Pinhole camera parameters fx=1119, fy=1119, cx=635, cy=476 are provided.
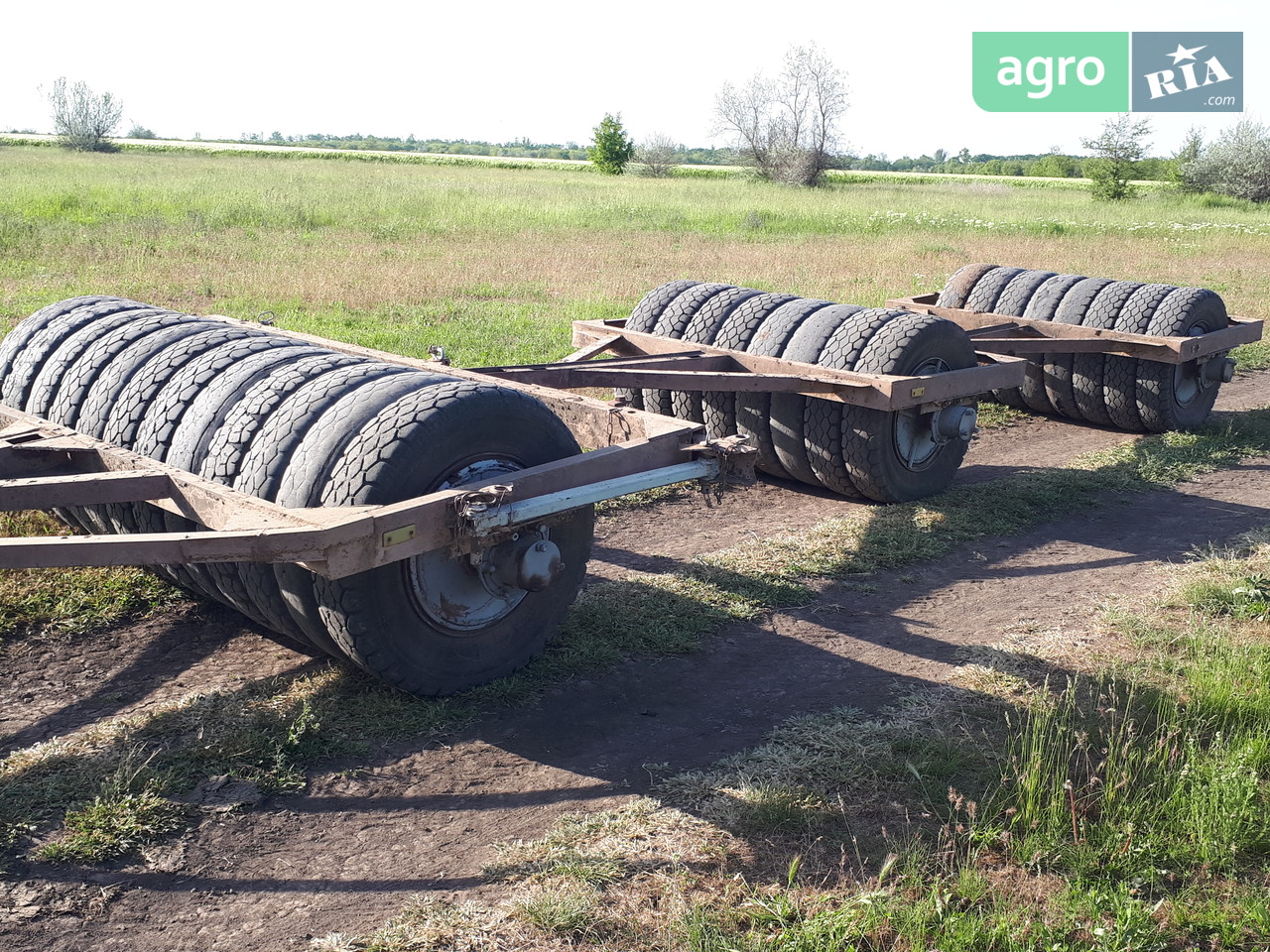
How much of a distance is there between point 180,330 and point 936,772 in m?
3.81

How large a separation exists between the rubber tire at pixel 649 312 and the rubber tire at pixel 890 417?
169cm

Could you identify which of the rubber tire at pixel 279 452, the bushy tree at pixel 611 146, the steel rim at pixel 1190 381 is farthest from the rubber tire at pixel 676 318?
the bushy tree at pixel 611 146

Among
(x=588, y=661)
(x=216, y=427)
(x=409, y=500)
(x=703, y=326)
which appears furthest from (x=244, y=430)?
(x=703, y=326)

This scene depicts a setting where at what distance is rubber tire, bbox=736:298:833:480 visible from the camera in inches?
287

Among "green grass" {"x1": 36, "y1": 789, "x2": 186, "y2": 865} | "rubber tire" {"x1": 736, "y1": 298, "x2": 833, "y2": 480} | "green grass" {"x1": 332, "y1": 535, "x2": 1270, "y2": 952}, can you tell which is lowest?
"green grass" {"x1": 332, "y1": 535, "x2": 1270, "y2": 952}

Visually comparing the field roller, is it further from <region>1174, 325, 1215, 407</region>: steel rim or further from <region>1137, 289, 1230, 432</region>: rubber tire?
<region>1174, 325, 1215, 407</region>: steel rim

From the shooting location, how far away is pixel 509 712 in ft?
14.1

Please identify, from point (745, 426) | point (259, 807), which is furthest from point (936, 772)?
point (745, 426)

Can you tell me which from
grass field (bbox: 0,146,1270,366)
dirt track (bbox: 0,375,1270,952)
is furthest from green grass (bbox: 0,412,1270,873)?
grass field (bbox: 0,146,1270,366)

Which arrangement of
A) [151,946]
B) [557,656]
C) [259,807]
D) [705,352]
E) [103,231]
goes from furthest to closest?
[103,231]
[705,352]
[557,656]
[259,807]
[151,946]

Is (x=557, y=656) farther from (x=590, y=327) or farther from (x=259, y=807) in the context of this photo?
(x=590, y=327)

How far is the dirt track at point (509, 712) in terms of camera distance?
3.13m

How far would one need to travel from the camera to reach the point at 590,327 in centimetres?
816

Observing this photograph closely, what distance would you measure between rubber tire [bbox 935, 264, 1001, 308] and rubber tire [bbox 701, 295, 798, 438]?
8.97 ft
